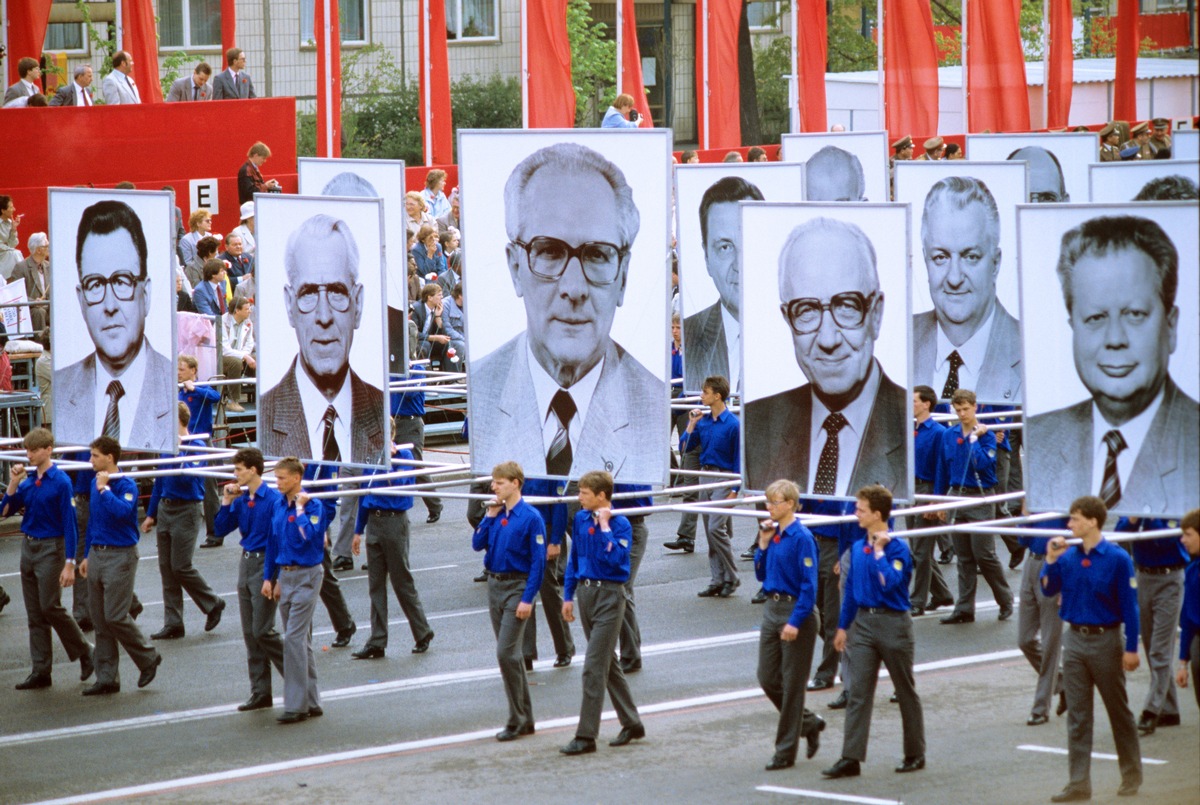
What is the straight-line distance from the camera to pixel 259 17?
49094 millimetres

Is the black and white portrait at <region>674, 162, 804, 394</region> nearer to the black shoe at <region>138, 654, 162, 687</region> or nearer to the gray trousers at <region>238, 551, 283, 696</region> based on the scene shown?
the gray trousers at <region>238, 551, 283, 696</region>

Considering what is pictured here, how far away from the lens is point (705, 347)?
63.6 ft

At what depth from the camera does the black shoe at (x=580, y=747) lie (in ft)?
44.0

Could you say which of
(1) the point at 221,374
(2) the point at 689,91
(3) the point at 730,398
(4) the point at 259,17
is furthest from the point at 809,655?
(2) the point at 689,91

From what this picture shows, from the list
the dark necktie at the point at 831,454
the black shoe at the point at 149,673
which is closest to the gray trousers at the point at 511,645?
the dark necktie at the point at 831,454

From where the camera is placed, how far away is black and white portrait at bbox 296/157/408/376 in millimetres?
18312

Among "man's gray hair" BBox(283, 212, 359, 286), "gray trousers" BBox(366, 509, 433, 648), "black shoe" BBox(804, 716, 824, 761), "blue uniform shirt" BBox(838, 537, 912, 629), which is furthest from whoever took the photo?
"gray trousers" BBox(366, 509, 433, 648)

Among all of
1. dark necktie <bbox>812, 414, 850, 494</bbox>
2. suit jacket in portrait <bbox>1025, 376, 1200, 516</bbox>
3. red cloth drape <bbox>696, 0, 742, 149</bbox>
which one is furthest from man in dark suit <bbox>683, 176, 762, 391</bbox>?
red cloth drape <bbox>696, 0, 742, 149</bbox>

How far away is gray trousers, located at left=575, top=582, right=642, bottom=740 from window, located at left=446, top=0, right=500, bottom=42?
1636 inches

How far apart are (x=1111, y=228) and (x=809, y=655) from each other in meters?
3.68

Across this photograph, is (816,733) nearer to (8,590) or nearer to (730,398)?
(730,398)

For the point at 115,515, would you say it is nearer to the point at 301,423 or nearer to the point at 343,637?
the point at 301,423

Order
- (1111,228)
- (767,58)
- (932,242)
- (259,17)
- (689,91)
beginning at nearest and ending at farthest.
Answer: (1111,228) < (932,242) < (259,17) < (767,58) < (689,91)

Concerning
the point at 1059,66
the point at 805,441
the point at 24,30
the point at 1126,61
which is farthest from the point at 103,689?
the point at 1126,61
